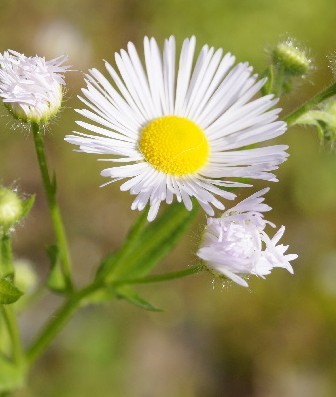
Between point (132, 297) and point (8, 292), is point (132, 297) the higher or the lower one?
the higher one

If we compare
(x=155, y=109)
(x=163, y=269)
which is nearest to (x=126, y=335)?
(x=163, y=269)

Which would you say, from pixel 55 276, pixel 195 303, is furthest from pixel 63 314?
pixel 195 303

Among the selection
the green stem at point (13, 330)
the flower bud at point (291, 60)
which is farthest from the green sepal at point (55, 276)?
the flower bud at point (291, 60)

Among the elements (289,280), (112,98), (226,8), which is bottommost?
(289,280)

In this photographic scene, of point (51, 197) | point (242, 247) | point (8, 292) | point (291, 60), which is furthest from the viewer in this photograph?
point (291, 60)

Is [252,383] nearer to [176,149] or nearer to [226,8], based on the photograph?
[176,149]

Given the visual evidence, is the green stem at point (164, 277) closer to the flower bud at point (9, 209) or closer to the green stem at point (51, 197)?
the green stem at point (51, 197)

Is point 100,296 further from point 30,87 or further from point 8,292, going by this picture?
point 30,87
